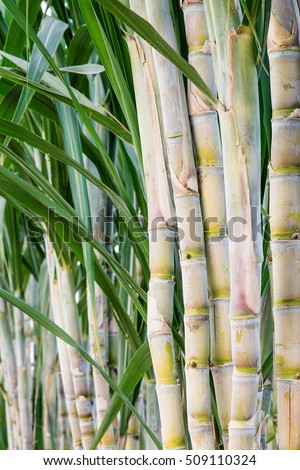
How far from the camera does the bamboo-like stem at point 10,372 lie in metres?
1.08

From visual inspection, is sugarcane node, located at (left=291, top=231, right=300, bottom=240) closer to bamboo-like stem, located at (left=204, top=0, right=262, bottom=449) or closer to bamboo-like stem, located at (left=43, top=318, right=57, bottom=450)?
bamboo-like stem, located at (left=204, top=0, right=262, bottom=449)

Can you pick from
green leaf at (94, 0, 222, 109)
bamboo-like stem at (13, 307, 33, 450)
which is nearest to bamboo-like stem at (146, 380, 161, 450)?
bamboo-like stem at (13, 307, 33, 450)

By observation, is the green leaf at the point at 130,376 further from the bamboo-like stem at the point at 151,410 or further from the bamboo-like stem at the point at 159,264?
the bamboo-like stem at the point at 151,410

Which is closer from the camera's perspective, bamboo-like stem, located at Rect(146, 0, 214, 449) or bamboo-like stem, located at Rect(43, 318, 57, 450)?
bamboo-like stem, located at Rect(146, 0, 214, 449)

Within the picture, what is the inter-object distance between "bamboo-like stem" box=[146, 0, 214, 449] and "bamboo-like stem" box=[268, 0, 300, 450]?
44 mm

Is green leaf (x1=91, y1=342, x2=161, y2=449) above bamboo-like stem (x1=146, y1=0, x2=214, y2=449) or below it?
below

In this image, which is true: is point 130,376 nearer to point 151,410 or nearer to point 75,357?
point 75,357

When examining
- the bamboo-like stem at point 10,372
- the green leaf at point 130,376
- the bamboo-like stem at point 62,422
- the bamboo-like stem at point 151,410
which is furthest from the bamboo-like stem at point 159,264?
the bamboo-like stem at point 62,422

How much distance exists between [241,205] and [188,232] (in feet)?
0.14

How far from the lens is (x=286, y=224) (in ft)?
1.21

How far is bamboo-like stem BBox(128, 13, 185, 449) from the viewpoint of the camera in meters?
0.40
